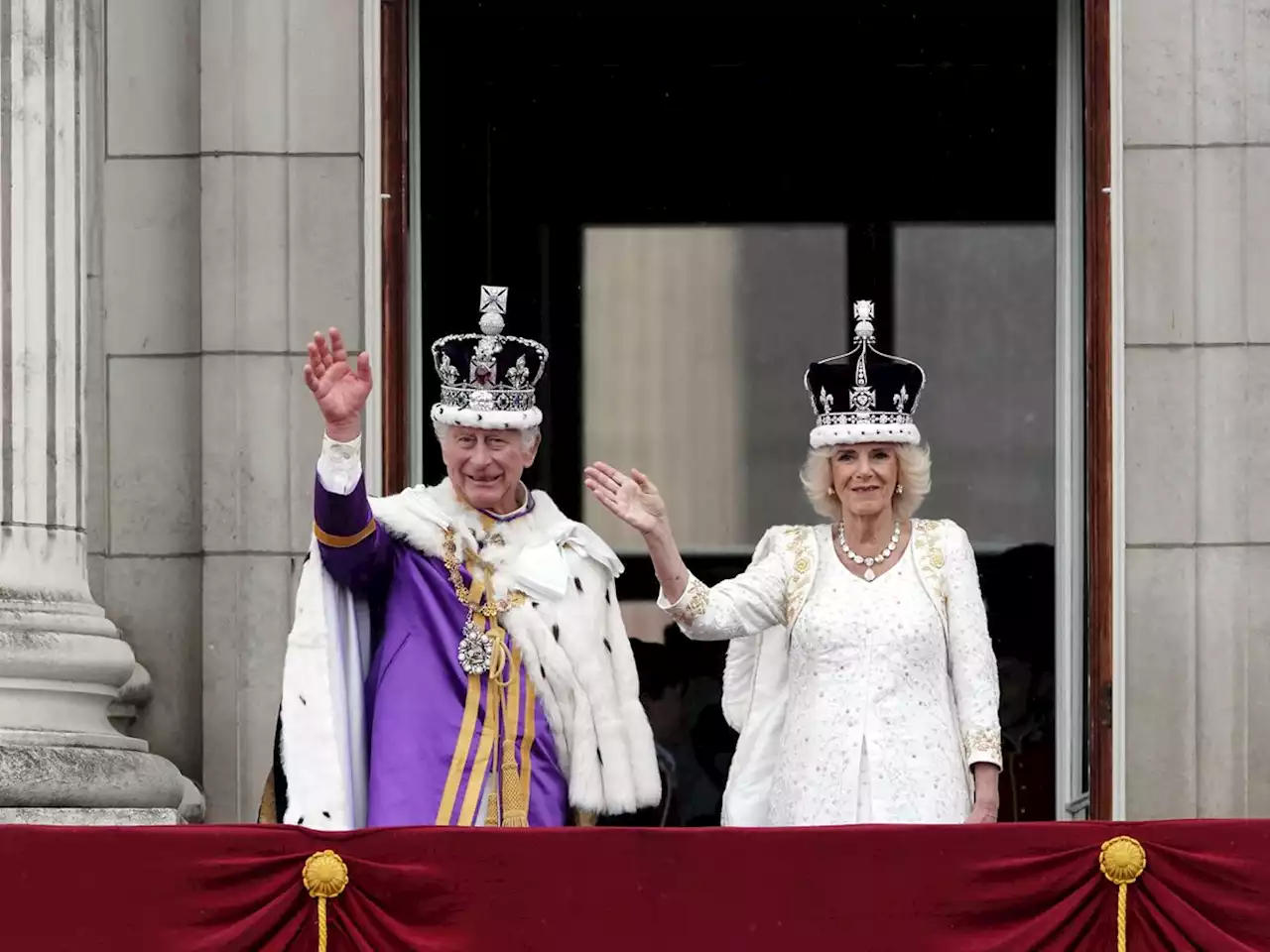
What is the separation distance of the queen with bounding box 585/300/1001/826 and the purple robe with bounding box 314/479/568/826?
0.48 m

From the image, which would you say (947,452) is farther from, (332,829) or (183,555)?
(332,829)

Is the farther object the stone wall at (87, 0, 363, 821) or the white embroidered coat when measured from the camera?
the stone wall at (87, 0, 363, 821)

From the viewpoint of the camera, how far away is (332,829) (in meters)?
6.09

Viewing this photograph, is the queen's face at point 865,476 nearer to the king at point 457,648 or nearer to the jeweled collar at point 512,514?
the king at point 457,648

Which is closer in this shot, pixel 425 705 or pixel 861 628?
pixel 425 705

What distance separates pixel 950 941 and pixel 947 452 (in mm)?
4558

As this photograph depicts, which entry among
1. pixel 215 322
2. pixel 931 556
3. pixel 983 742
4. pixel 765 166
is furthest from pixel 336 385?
pixel 765 166

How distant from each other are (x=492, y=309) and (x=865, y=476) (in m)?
1.08

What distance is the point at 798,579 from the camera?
6598mm

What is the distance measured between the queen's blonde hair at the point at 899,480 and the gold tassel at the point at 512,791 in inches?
42.1

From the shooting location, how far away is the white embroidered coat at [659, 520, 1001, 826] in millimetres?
6414

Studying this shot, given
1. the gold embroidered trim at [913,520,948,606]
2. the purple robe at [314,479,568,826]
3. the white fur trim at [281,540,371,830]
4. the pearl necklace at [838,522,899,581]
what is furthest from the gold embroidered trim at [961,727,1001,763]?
the white fur trim at [281,540,371,830]

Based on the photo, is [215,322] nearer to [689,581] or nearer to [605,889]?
[689,581]

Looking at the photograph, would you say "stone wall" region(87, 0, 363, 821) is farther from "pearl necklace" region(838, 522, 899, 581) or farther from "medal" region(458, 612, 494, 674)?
"pearl necklace" region(838, 522, 899, 581)
